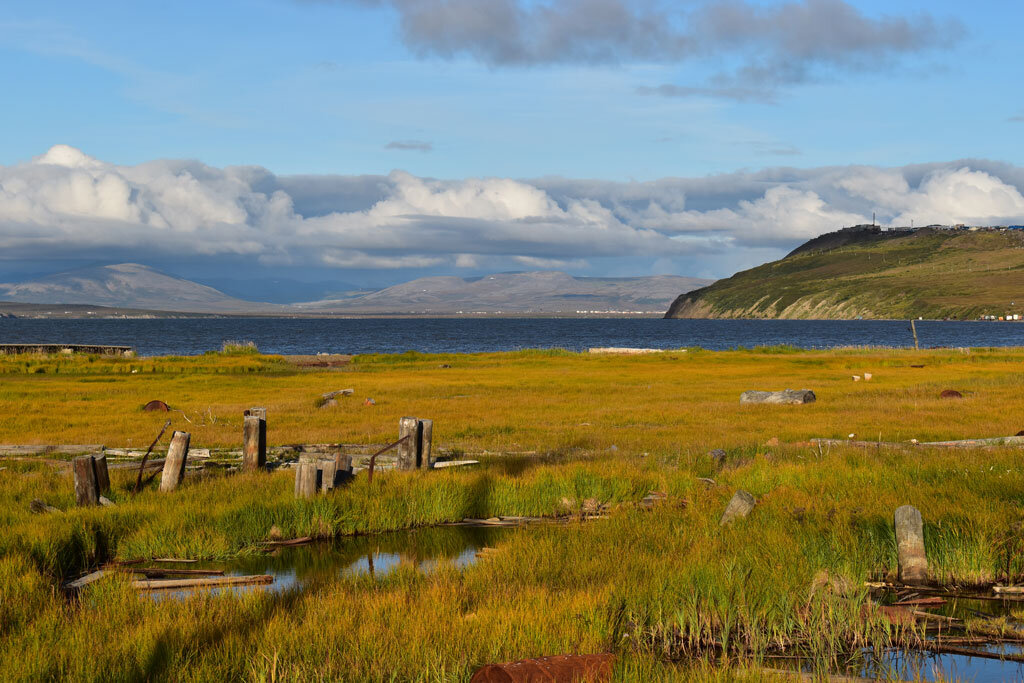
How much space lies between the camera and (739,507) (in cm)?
1461

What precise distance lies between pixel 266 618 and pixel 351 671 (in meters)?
2.00

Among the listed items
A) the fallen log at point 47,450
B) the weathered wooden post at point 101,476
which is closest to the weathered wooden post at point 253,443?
the weathered wooden post at point 101,476

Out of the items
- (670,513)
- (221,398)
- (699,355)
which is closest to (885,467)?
(670,513)

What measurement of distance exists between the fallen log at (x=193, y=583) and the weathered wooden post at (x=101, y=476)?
4570 millimetres

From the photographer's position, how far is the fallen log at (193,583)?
11305 mm

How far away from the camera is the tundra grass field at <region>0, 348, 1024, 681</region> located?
29.3 ft

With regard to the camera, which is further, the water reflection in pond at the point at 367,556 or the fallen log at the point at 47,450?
the fallen log at the point at 47,450

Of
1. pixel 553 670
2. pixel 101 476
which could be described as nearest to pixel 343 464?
pixel 101 476

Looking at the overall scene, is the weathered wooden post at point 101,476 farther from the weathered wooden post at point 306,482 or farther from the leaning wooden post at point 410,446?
the leaning wooden post at point 410,446

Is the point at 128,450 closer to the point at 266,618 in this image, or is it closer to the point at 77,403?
the point at 266,618

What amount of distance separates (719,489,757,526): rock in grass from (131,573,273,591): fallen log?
7.33m

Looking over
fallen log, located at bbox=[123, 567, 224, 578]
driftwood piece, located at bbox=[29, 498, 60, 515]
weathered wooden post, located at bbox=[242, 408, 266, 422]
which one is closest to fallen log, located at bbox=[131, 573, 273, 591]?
fallen log, located at bbox=[123, 567, 224, 578]

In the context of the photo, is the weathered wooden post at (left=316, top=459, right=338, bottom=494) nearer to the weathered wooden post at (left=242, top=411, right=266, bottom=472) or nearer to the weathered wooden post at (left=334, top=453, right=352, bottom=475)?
the weathered wooden post at (left=334, top=453, right=352, bottom=475)

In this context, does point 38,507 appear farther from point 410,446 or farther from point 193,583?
point 410,446
